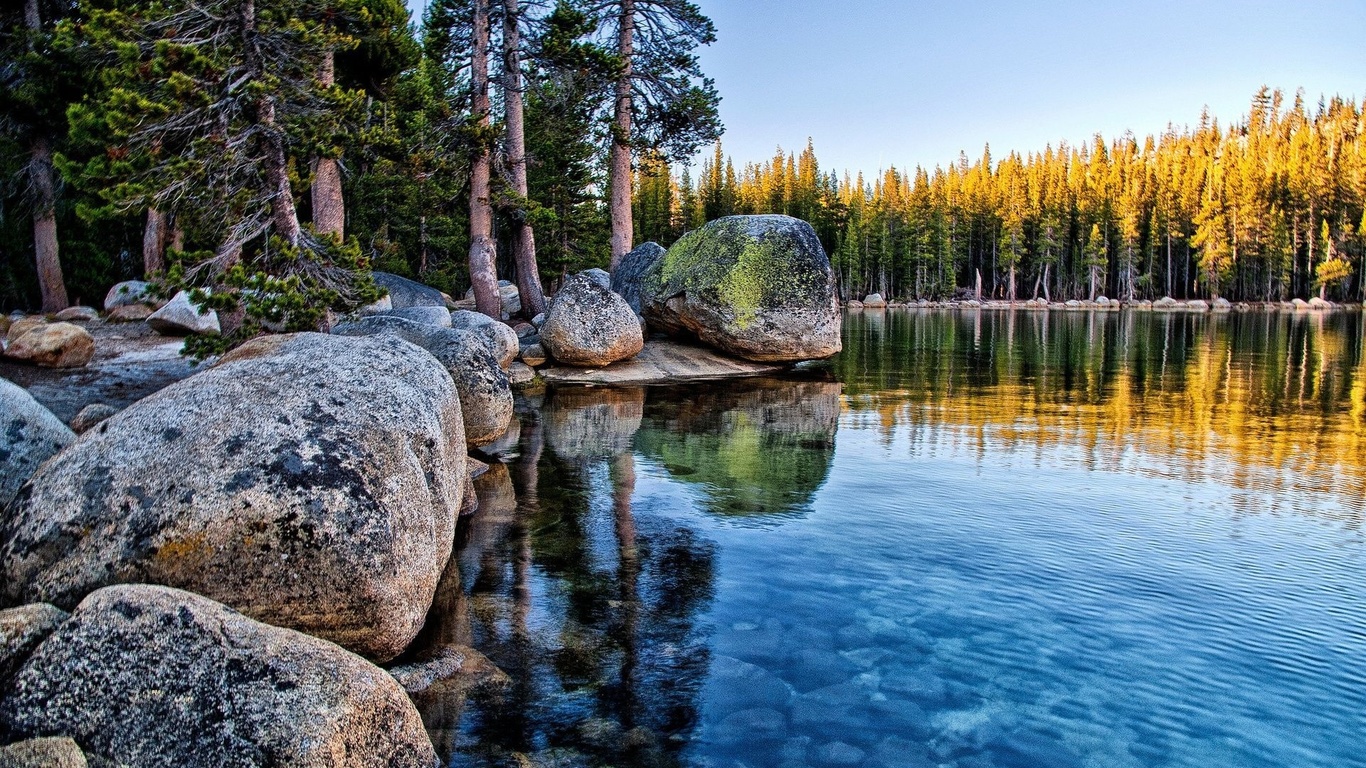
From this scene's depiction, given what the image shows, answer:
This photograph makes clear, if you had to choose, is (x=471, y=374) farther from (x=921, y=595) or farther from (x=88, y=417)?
(x=921, y=595)

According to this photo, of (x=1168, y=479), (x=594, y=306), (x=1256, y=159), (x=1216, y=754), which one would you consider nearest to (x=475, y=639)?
(x=1216, y=754)

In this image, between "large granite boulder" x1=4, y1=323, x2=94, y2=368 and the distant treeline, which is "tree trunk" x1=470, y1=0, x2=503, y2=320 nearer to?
"large granite boulder" x1=4, y1=323, x2=94, y2=368

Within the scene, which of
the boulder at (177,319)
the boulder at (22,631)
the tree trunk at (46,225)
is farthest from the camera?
the tree trunk at (46,225)

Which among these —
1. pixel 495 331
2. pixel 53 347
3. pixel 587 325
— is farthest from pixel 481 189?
pixel 53 347

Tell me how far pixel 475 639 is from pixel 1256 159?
10936cm

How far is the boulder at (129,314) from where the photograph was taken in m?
18.8

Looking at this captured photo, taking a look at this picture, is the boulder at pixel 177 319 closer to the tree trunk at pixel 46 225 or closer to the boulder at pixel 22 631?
the tree trunk at pixel 46 225

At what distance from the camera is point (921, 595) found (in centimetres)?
649

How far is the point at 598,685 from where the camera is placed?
511 centimetres

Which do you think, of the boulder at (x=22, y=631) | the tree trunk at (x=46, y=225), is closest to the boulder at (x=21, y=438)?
the boulder at (x=22, y=631)

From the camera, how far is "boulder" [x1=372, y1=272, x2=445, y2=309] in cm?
2348

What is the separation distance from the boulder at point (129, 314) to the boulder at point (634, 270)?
11.1 m

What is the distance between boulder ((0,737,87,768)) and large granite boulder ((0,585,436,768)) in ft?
0.95

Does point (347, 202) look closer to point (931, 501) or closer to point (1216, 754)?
point (931, 501)
